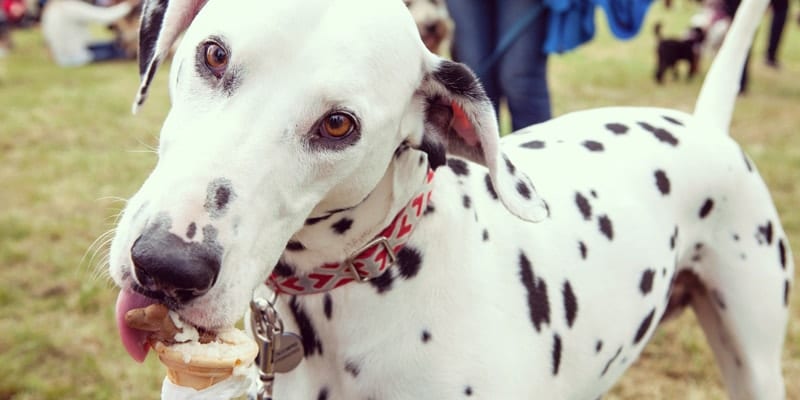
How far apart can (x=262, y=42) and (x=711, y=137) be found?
1886 millimetres

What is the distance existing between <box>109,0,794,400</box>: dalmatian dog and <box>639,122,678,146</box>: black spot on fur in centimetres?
1

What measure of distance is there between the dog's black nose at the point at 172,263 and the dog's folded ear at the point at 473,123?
0.73 meters

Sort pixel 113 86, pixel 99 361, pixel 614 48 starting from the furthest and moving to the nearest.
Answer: pixel 614 48
pixel 113 86
pixel 99 361

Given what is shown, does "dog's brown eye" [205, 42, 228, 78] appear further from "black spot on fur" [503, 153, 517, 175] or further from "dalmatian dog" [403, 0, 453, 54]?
"dalmatian dog" [403, 0, 453, 54]

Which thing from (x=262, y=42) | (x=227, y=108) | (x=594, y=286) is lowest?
(x=594, y=286)

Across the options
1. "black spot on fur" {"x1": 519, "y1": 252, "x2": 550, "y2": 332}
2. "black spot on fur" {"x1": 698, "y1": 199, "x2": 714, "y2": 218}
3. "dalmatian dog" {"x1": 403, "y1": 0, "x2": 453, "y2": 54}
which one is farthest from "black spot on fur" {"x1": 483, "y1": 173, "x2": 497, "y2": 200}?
"dalmatian dog" {"x1": 403, "y1": 0, "x2": 453, "y2": 54}

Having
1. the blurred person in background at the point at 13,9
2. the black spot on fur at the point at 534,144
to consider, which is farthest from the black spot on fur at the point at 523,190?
the blurred person in background at the point at 13,9

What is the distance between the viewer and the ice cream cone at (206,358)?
5.93 ft

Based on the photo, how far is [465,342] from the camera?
2.13 meters

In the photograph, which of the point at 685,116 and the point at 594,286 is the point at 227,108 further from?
→ the point at 685,116

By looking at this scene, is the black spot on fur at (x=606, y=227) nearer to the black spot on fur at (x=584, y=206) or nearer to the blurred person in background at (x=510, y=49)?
the black spot on fur at (x=584, y=206)

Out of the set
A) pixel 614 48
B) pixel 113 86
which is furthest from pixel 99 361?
pixel 614 48

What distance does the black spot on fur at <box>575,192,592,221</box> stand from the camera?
2.63m

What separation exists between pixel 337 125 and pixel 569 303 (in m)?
1.05
